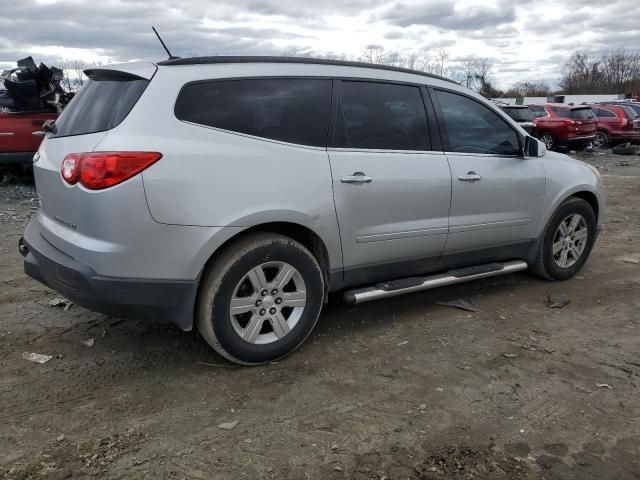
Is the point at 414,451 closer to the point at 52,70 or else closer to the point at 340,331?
Result: the point at 340,331

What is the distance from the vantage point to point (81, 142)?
3.17 m

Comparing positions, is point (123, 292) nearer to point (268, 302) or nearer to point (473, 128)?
point (268, 302)

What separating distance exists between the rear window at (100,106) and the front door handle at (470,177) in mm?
2273

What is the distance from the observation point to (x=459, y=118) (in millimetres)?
4359

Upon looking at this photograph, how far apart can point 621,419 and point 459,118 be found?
2.35 metres

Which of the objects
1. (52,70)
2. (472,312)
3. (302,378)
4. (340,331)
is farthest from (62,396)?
(52,70)

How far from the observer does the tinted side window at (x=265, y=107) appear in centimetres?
326

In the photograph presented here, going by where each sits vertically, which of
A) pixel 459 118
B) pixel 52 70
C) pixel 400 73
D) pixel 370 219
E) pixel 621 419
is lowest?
pixel 621 419

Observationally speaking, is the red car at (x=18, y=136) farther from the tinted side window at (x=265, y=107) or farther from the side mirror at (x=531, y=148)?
the side mirror at (x=531, y=148)

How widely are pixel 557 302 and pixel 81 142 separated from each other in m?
3.79

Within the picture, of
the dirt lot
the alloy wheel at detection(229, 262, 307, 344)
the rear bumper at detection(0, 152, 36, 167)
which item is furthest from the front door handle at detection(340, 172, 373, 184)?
the rear bumper at detection(0, 152, 36, 167)

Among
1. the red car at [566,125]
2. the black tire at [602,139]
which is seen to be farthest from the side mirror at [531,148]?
the black tire at [602,139]

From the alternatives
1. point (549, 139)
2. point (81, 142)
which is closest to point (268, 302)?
point (81, 142)

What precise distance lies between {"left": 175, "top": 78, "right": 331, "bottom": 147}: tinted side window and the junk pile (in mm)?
6680
